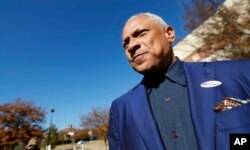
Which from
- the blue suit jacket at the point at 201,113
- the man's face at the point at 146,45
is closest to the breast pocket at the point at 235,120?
the blue suit jacket at the point at 201,113

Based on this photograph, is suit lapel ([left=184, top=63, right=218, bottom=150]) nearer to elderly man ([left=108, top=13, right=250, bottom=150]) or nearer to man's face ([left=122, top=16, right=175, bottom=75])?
elderly man ([left=108, top=13, right=250, bottom=150])

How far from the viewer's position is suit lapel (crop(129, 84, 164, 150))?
1882 millimetres

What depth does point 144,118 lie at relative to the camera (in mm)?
2041

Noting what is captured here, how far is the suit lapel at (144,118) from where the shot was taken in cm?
188

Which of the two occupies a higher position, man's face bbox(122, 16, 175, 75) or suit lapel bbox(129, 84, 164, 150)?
man's face bbox(122, 16, 175, 75)

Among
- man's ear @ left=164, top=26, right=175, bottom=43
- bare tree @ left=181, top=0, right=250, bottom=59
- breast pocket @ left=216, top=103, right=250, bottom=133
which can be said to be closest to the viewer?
breast pocket @ left=216, top=103, right=250, bottom=133

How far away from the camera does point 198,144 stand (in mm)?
1719

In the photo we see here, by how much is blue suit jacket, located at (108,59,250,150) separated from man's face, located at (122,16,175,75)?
18 cm

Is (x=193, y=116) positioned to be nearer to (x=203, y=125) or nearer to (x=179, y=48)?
(x=203, y=125)

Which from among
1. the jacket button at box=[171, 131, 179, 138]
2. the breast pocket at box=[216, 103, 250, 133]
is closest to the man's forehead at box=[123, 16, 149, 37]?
the jacket button at box=[171, 131, 179, 138]

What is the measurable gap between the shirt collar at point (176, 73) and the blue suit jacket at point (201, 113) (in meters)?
0.06

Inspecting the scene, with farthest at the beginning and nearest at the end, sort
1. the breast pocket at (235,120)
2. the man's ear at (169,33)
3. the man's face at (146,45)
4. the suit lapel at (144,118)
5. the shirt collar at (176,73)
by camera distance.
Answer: the man's ear at (169,33) → the man's face at (146,45) → the shirt collar at (176,73) → the suit lapel at (144,118) → the breast pocket at (235,120)

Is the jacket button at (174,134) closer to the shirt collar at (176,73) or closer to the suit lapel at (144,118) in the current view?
the suit lapel at (144,118)

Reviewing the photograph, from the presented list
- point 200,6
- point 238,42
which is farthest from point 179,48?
point 238,42
